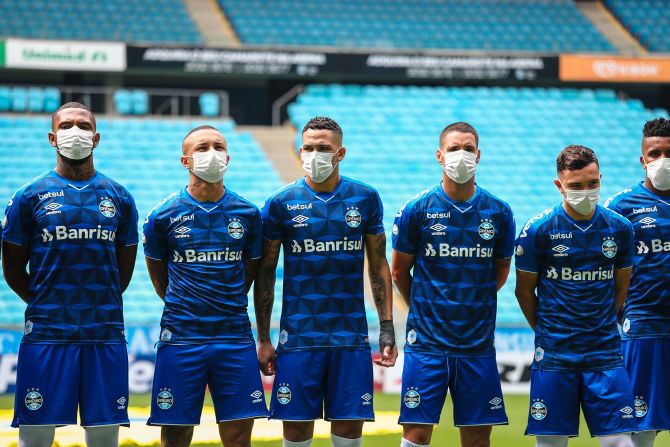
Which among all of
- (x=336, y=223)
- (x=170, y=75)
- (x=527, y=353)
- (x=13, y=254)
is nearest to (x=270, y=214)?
(x=336, y=223)

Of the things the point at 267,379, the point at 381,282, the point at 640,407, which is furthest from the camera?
the point at 267,379

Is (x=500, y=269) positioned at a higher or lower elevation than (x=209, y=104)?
lower

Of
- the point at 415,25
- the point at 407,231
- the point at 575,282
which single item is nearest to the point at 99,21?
the point at 415,25

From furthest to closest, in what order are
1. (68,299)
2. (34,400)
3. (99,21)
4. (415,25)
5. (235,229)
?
(415,25)
(99,21)
(235,229)
(68,299)
(34,400)

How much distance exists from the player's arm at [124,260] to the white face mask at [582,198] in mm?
2678

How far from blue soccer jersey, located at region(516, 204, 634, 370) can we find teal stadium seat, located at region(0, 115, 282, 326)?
36.5 feet

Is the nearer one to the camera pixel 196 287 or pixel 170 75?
pixel 196 287

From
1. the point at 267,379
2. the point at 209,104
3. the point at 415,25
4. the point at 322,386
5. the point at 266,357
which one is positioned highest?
the point at 415,25

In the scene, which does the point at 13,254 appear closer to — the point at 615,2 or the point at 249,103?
the point at 249,103

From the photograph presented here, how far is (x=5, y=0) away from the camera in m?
22.2

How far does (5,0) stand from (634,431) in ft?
64.2

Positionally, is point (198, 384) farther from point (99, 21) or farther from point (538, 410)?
point (99, 21)

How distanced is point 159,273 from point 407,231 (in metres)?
1.55

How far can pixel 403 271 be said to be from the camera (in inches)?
251
